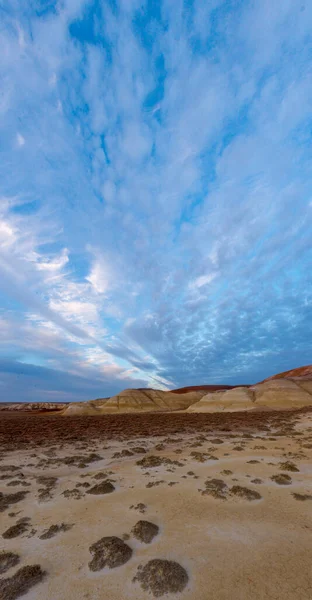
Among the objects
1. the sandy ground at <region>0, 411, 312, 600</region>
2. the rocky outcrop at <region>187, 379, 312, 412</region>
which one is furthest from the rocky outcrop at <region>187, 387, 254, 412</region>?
the sandy ground at <region>0, 411, 312, 600</region>

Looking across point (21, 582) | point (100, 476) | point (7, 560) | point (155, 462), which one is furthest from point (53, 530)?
point (155, 462)

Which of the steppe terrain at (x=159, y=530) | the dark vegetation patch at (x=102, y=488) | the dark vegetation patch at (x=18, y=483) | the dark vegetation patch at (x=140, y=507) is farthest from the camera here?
the dark vegetation patch at (x=18, y=483)

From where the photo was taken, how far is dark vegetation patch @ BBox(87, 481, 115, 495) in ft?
37.5

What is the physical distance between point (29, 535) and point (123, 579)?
3.79 m

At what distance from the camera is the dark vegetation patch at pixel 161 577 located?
5.59m

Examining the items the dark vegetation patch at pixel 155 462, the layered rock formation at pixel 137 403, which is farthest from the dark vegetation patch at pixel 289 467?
the layered rock formation at pixel 137 403

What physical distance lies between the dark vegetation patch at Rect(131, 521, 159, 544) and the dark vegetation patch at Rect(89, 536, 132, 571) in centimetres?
54

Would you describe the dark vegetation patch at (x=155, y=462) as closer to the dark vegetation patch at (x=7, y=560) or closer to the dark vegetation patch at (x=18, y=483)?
the dark vegetation patch at (x=18, y=483)

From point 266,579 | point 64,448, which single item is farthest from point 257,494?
point 64,448

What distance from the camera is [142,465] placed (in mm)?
15320

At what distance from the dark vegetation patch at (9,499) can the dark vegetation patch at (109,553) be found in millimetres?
5071

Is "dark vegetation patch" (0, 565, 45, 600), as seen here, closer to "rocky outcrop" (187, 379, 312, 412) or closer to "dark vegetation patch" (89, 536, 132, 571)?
"dark vegetation patch" (89, 536, 132, 571)

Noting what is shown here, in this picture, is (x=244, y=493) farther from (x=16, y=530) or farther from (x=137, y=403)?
(x=137, y=403)

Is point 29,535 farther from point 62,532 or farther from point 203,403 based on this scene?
point 203,403
